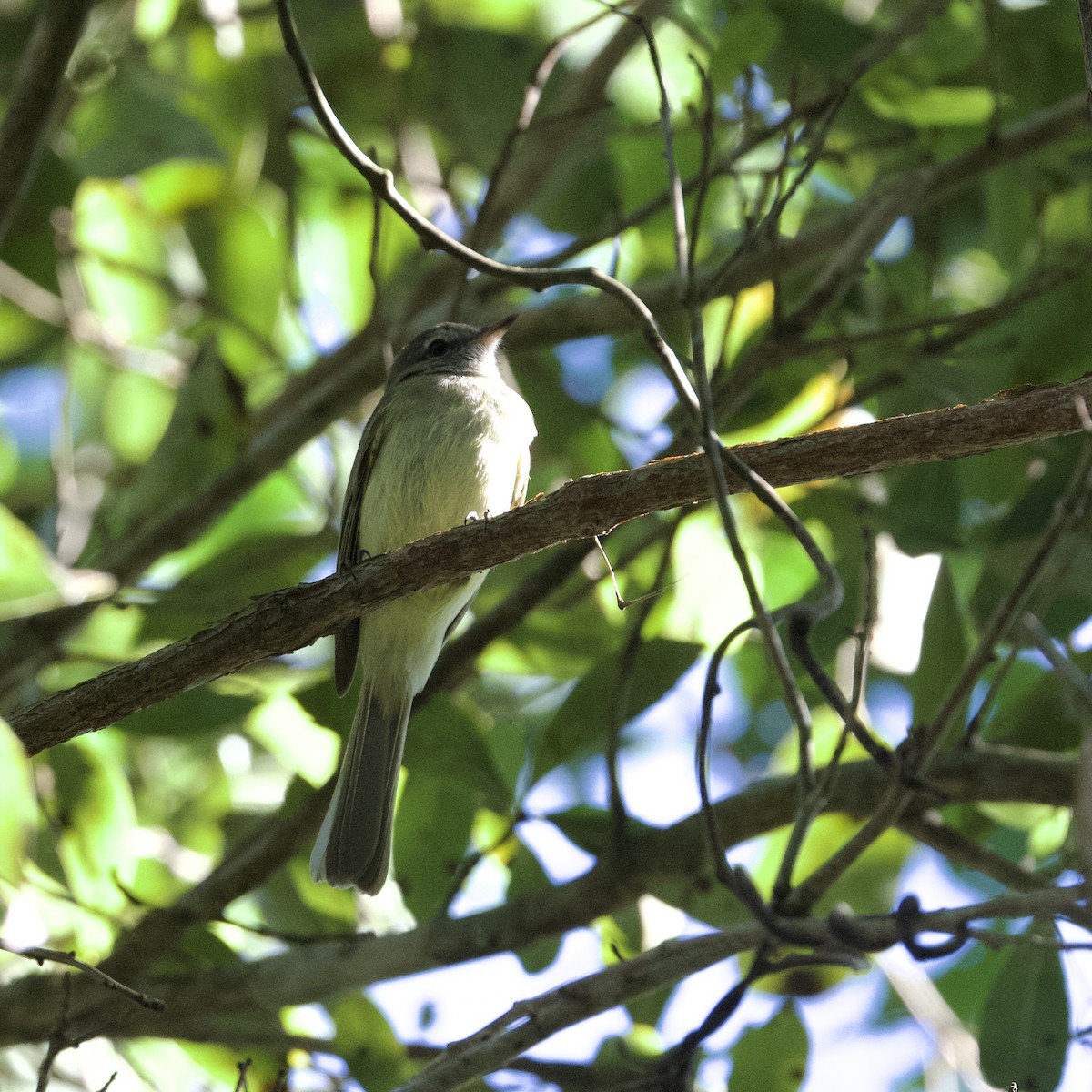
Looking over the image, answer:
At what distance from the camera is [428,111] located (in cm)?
614

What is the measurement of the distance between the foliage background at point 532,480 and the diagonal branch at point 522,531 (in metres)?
0.41

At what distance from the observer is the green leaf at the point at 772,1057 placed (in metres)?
3.72

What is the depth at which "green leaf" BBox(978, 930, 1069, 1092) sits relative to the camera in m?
3.69

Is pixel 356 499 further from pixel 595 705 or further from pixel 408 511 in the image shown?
pixel 595 705

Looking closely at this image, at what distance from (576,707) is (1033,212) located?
2.59m

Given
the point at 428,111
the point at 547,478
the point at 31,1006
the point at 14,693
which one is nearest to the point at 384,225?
the point at 428,111

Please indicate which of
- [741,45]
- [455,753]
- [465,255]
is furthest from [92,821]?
[741,45]

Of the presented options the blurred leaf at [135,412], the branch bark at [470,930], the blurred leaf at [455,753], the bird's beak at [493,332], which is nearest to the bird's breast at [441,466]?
the bird's beak at [493,332]

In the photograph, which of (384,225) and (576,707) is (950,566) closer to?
(576,707)

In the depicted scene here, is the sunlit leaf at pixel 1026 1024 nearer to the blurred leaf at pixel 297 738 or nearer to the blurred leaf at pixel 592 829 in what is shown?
the blurred leaf at pixel 592 829

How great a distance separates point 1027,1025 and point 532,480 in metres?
2.72

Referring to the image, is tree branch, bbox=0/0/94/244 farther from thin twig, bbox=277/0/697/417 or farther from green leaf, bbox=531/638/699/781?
green leaf, bbox=531/638/699/781

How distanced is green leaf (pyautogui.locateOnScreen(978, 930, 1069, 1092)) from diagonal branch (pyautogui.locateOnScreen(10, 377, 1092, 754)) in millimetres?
1609

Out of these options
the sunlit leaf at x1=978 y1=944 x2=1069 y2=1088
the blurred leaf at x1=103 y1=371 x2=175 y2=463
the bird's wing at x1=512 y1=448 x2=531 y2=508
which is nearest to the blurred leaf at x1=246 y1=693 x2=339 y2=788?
the bird's wing at x1=512 y1=448 x2=531 y2=508
